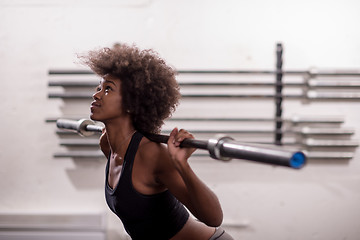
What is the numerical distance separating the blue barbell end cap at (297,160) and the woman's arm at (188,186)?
38cm

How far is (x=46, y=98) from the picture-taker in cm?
239

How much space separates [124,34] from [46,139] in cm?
92

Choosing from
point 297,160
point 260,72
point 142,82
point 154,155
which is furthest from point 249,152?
point 260,72

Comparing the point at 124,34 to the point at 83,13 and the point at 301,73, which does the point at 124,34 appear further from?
the point at 301,73

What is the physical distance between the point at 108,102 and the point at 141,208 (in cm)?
41

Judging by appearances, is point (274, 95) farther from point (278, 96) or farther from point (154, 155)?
point (154, 155)

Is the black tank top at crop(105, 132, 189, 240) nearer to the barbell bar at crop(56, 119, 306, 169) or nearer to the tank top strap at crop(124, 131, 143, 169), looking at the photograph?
the tank top strap at crop(124, 131, 143, 169)

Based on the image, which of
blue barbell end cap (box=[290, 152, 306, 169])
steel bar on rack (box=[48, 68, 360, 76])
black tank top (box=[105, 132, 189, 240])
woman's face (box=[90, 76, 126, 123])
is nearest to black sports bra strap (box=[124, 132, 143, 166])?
black tank top (box=[105, 132, 189, 240])

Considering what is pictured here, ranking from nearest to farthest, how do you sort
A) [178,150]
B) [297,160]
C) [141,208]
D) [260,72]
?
1. [297,160]
2. [178,150]
3. [141,208]
4. [260,72]

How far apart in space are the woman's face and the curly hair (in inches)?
0.8

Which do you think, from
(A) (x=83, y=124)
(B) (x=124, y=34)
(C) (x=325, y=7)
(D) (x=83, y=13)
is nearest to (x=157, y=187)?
(A) (x=83, y=124)

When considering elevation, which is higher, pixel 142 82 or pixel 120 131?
pixel 142 82

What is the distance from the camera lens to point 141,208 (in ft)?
4.01

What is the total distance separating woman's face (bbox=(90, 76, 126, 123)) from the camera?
1304 millimetres
